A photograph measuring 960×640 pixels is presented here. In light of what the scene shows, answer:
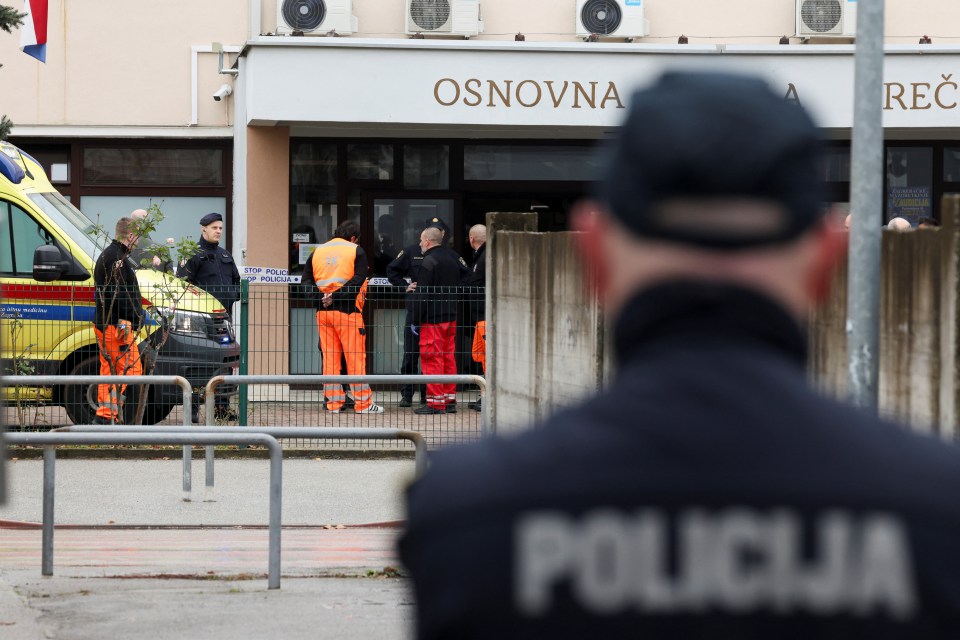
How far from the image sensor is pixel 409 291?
15000 mm

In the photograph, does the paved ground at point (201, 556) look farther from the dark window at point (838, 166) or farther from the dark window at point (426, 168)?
the dark window at point (838, 166)

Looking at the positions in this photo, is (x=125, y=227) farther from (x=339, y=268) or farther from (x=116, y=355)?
(x=339, y=268)

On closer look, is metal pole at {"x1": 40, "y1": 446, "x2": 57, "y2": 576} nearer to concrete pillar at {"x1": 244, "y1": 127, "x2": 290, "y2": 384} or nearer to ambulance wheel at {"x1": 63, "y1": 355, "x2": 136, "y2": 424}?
ambulance wheel at {"x1": 63, "y1": 355, "x2": 136, "y2": 424}

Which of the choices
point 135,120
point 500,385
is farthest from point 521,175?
point 500,385

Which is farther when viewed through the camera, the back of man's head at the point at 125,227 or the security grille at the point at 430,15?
the security grille at the point at 430,15

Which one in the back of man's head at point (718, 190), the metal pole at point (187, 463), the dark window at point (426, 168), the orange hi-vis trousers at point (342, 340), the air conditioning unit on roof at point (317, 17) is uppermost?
the air conditioning unit on roof at point (317, 17)

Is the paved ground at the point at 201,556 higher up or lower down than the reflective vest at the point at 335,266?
lower down

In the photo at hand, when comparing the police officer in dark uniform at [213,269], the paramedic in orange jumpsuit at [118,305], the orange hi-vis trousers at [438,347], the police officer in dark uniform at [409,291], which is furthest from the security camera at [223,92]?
the orange hi-vis trousers at [438,347]

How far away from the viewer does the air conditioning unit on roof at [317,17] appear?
17.7 m

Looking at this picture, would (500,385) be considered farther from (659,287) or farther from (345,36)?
(659,287)

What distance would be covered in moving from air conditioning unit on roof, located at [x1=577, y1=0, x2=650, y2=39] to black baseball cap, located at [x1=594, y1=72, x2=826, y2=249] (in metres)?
16.7

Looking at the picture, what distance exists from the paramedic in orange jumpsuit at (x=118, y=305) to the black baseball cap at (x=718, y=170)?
489 inches

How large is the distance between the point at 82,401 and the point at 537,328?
484cm

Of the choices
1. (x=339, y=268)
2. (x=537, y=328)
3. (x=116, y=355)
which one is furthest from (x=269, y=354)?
(x=537, y=328)
